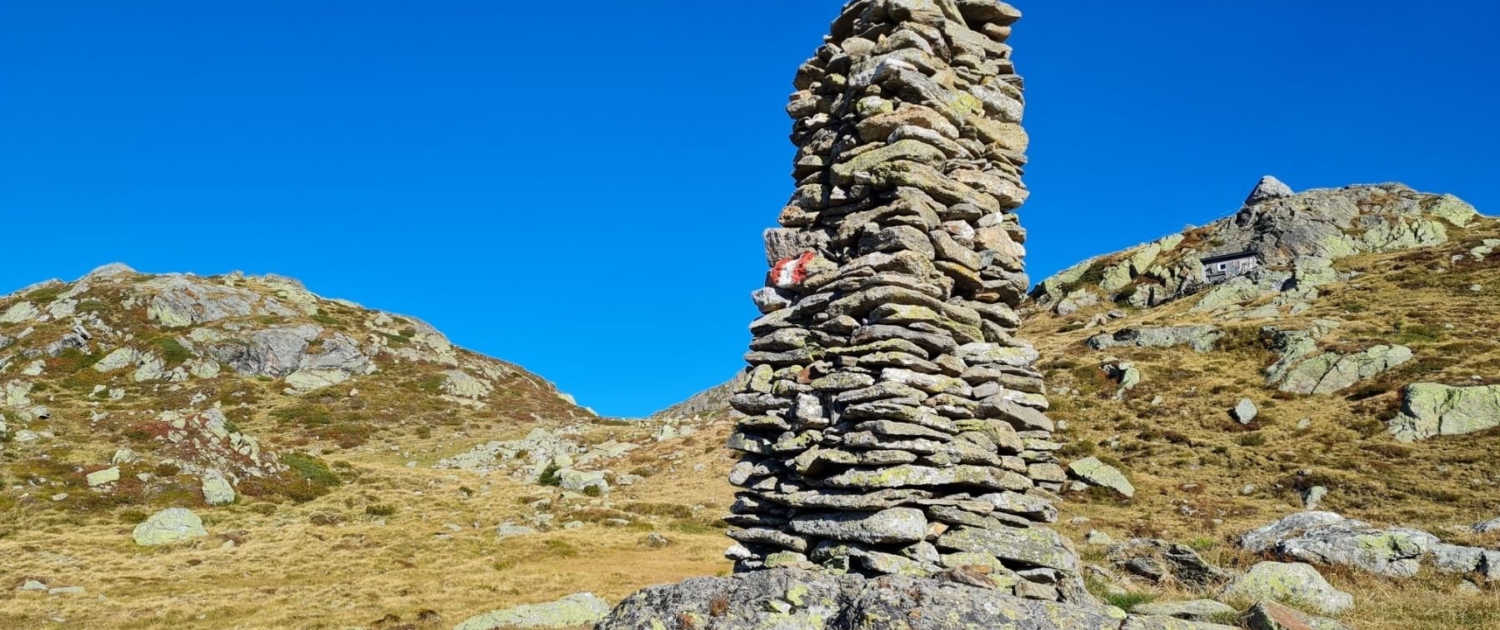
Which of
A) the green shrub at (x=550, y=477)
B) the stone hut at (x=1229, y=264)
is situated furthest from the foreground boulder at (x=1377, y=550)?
the stone hut at (x=1229, y=264)

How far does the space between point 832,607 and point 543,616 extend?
48.1 feet

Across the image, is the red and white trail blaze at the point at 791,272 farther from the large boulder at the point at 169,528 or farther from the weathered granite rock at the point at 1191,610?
the large boulder at the point at 169,528

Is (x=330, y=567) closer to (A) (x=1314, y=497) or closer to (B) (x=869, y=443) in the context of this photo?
(B) (x=869, y=443)

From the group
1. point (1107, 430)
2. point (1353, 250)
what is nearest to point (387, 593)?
point (1107, 430)

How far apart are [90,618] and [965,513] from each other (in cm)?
2362

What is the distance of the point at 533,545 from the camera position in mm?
33531

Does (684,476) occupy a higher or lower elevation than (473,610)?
higher

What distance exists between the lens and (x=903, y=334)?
9828 millimetres

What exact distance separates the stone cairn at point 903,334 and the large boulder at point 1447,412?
125ft

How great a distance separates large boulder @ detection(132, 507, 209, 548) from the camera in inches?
1321

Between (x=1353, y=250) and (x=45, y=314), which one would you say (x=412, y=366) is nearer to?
(x=45, y=314)

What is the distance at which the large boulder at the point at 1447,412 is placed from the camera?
39.2 metres

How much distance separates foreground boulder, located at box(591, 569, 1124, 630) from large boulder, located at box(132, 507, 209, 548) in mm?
34168

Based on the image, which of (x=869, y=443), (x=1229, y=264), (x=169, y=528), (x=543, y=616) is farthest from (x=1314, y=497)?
(x=1229, y=264)
